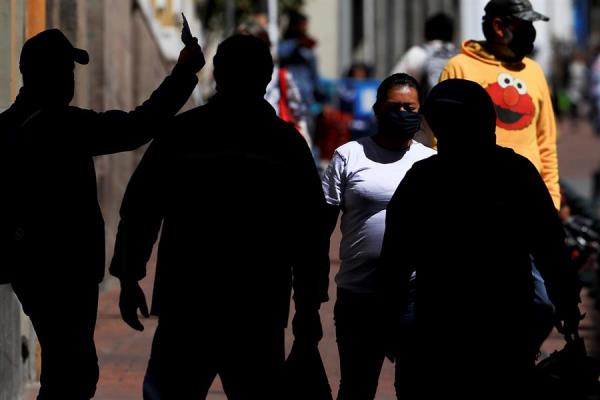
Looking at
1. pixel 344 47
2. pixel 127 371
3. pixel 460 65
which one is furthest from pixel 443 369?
pixel 344 47

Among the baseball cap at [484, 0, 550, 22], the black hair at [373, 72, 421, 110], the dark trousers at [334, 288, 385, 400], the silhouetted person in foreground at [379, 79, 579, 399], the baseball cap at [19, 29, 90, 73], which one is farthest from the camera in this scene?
the baseball cap at [484, 0, 550, 22]

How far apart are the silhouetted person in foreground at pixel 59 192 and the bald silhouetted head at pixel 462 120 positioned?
0.95 meters

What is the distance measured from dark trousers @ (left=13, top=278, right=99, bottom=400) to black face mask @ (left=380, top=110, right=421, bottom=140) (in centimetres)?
130

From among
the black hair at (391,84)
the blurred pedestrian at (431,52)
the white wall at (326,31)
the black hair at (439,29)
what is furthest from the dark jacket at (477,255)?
the white wall at (326,31)

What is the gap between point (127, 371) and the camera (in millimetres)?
9406

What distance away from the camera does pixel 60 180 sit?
21.0 ft

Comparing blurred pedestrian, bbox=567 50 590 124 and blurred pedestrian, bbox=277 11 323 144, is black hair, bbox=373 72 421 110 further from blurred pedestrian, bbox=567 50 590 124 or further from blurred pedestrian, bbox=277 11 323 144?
blurred pedestrian, bbox=567 50 590 124

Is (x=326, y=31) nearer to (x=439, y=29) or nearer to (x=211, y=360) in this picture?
(x=439, y=29)

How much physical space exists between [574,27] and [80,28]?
61.7 meters

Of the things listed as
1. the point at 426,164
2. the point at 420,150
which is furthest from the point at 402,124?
the point at 426,164

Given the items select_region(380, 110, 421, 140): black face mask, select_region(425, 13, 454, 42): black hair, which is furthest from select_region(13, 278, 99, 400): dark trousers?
select_region(425, 13, 454, 42): black hair

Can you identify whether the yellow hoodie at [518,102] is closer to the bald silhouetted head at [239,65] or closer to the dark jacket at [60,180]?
the dark jacket at [60,180]

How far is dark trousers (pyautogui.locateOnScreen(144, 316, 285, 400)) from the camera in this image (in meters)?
6.05

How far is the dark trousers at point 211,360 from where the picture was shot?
238 inches
